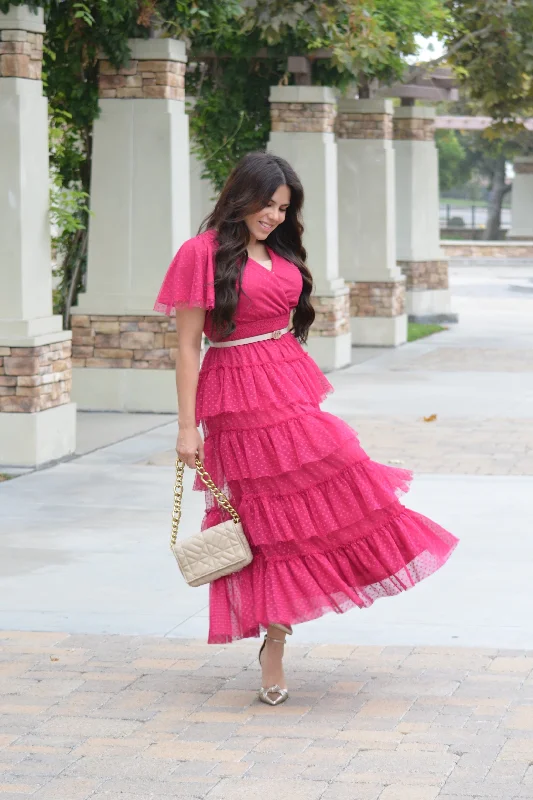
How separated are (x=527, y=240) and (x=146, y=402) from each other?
1463 inches

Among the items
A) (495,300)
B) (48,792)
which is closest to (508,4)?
(495,300)

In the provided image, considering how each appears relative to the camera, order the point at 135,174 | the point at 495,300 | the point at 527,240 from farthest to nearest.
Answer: the point at 527,240 < the point at 495,300 < the point at 135,174

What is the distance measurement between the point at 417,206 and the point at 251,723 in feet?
59.5

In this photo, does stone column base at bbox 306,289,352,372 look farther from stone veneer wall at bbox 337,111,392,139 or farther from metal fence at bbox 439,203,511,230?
metal fence at bbox 439,203,511,230

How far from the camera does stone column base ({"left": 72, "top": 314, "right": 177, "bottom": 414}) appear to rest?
41.1ft

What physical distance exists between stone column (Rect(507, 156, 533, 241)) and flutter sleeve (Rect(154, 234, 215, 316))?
43468 millimetres

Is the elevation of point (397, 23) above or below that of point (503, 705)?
above

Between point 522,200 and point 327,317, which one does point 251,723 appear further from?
point 522,200

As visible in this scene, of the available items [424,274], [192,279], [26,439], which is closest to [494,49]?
[424,274]

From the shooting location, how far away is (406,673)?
5.50 meters

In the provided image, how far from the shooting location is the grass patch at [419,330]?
2061cm

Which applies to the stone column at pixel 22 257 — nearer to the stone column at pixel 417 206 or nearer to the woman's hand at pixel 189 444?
the woman's hand at pixel 189 444

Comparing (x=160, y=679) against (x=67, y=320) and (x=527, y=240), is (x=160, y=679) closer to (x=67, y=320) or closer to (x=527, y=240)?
(x=67, y=320)

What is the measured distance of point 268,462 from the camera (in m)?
5.14
